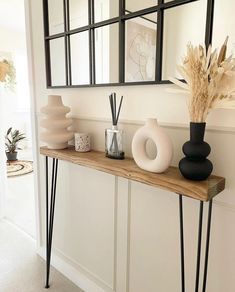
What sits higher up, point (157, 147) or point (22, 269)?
point (157, 147)

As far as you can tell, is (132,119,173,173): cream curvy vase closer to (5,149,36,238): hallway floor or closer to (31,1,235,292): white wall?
(31,1,235,292): white wall

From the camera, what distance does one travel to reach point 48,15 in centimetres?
159

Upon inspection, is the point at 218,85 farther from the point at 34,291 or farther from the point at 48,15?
the point at 34,291

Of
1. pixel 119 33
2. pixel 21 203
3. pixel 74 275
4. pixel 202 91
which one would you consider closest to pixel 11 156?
pixel 21 203

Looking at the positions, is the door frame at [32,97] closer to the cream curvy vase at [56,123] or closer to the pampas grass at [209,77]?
the cream curvy vase at [56,123]

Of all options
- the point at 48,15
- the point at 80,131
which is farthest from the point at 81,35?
the point at 80,131

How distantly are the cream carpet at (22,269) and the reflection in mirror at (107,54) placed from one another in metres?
1.41

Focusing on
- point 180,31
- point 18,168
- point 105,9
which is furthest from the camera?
point 18,168

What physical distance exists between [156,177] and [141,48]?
62cm

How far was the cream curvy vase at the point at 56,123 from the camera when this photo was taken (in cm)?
145

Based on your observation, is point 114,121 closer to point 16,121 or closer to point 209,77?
point 209,77

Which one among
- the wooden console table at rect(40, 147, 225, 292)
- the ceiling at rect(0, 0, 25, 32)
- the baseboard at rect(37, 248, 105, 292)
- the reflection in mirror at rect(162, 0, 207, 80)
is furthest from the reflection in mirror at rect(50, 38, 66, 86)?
the ceiling at rect(0, 0, 25, 32)

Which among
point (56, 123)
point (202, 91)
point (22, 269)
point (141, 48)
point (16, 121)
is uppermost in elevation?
point (141, 48)

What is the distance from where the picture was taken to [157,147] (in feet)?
3.25
